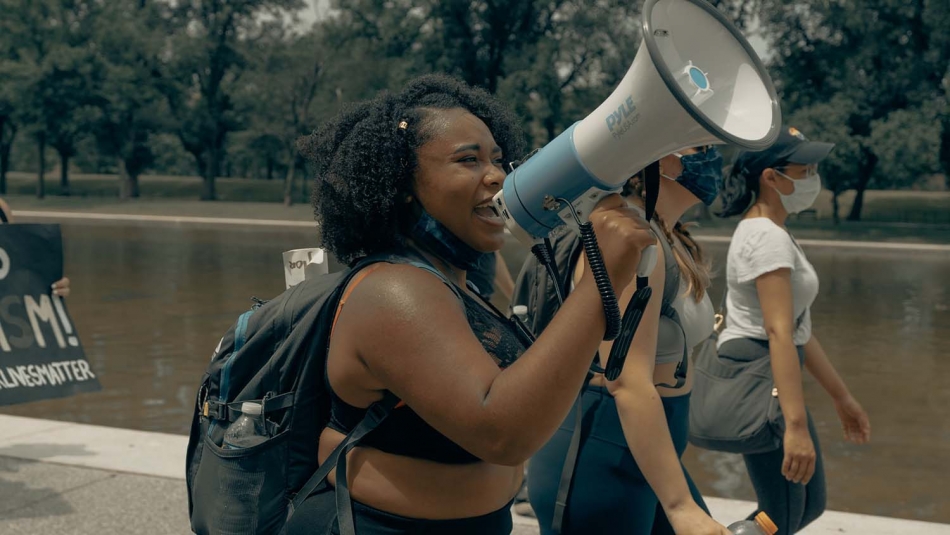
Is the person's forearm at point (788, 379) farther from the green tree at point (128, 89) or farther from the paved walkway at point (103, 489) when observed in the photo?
the green tree at point (128, 89)

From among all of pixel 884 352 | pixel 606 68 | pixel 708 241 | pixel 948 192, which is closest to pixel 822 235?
pixel 708 241

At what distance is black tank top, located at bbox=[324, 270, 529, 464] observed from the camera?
6.26ft

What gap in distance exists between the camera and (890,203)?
A: 5019 centimetres

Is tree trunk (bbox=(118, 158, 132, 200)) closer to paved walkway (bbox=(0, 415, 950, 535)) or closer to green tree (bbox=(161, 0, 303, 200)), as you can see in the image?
green tree (bbox=(161, 0, 303, 200))

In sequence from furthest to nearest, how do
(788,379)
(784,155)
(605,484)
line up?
(784,155), (788,379), (605,484)

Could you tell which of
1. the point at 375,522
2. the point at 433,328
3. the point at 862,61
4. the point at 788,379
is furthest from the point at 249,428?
the point at 862,61

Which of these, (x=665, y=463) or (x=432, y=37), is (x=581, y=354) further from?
(x=432, y=37)

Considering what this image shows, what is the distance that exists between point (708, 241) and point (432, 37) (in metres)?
21.6

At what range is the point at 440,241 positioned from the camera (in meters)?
1.99

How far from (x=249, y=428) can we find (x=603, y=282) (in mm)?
757

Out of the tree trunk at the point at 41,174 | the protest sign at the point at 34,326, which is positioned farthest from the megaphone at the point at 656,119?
the tree trunk at the point at 41,174

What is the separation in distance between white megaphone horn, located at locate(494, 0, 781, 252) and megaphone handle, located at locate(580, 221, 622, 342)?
5cm

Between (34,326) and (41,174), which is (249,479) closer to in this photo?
(34,326)

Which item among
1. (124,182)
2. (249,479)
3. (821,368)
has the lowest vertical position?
(124,182)
